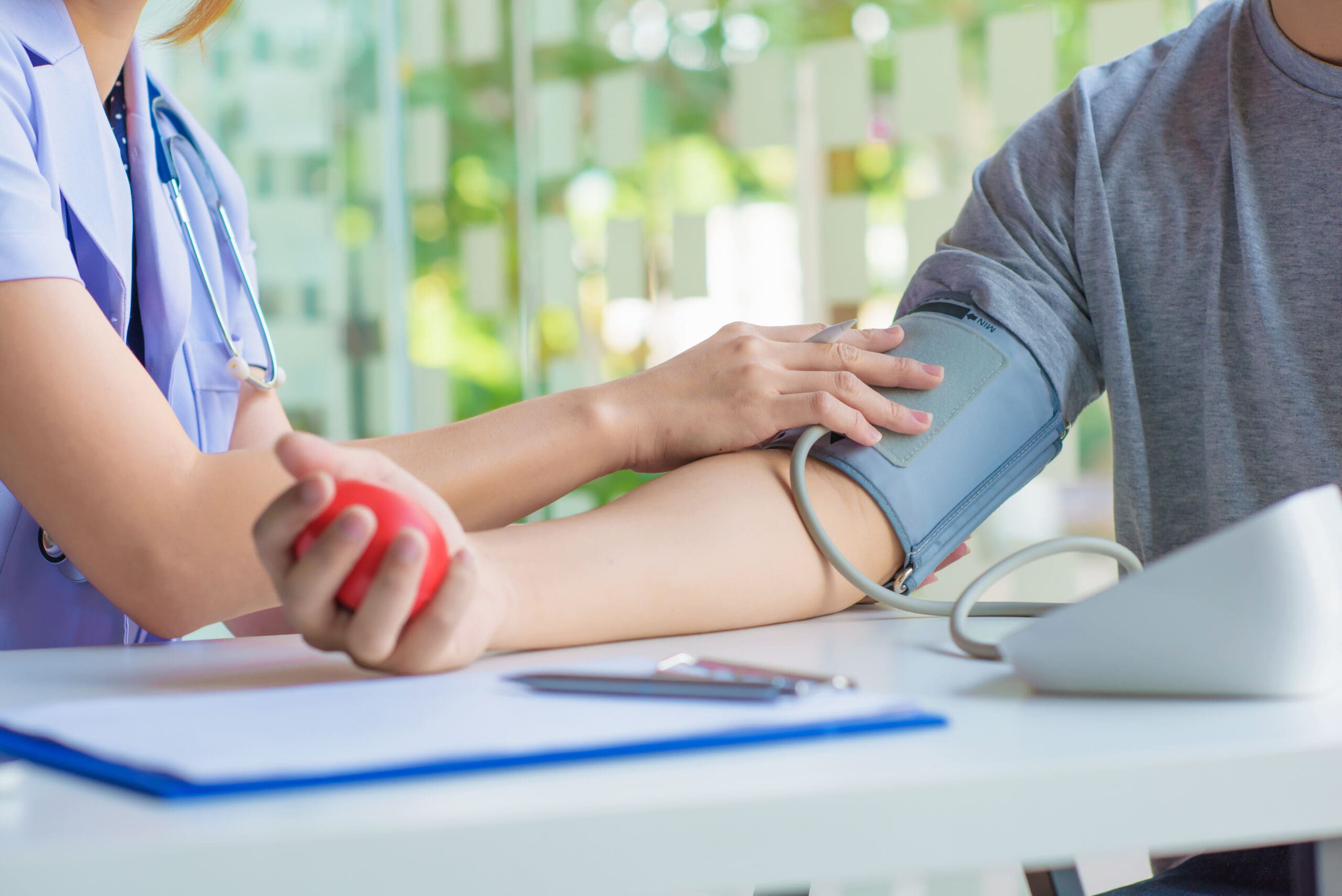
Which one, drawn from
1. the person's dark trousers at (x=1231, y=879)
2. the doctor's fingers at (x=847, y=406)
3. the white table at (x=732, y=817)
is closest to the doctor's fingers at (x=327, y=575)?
the white table at (x=732, y=817)

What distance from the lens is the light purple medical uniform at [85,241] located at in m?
0.69

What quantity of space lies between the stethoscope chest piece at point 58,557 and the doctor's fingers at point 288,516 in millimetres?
432

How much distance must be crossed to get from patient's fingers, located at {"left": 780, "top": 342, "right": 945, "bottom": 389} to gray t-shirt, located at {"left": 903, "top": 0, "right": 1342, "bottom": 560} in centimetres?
9

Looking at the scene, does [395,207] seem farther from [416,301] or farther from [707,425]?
[707,425]

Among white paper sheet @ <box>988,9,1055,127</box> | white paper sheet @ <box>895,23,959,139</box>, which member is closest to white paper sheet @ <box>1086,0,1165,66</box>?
white paper sheet @ <box>988,9,1055,127</box>

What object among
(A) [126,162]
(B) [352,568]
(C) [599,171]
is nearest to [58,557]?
(A) [126,162]

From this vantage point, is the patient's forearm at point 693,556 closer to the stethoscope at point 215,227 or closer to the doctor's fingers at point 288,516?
the doctor's fingers at point 288,516

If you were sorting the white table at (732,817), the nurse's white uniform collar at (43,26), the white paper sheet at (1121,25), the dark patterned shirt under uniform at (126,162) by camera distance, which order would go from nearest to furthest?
the white table at (732,817), the nurse's white uniform collar at (43,26), the dark patterned shirt under uniform at (126,162), the white paper sheet at (1121,25)

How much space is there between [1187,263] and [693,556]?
46 centimetres

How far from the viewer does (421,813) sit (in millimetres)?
274

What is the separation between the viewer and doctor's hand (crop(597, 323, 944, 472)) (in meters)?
0.70

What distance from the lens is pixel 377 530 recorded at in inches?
16.6

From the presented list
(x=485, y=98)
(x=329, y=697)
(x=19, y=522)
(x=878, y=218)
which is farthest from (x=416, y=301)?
(x=329, y=697)

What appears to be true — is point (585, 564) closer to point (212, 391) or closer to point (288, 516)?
point (288, 516)
